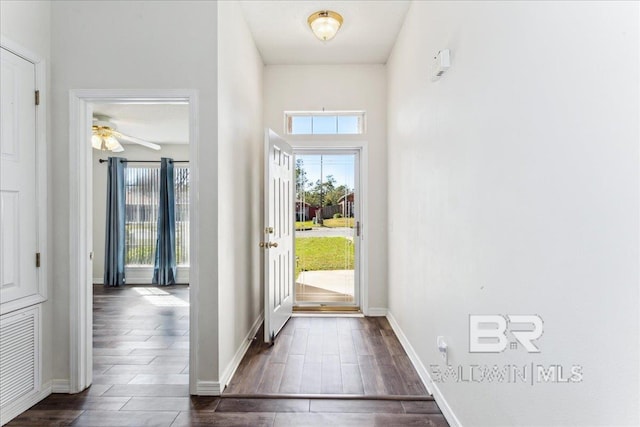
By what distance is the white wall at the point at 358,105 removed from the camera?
4320mm

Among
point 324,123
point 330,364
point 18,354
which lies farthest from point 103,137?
point 330,364

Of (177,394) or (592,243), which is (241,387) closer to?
(177,394)

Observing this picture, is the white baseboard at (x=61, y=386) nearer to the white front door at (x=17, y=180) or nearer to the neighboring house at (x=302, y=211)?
the white front door at (x=17, y=180)

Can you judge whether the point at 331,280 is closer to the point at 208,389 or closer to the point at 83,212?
the point at 208,389

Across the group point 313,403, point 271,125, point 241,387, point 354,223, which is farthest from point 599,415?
point 271,125

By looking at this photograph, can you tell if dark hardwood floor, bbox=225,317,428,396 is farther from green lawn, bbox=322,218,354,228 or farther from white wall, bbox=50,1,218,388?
green lawn, bbox=322,218,354,228

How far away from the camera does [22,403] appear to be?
225cm

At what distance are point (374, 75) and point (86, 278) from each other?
3548mm

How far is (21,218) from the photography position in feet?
7.50

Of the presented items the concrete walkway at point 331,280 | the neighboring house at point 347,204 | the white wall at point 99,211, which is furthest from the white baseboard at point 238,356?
the white wall at point 99,211

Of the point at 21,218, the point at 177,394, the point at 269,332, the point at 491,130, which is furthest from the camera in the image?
the point at 269,332

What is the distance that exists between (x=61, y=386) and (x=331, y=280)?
112 inches

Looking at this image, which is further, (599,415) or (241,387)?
(241,387)

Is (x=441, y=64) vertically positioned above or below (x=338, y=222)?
above
